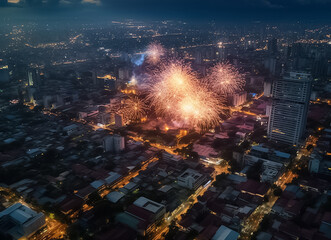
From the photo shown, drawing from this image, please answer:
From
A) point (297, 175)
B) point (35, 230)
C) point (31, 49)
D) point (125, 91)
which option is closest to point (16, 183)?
point (35, 230)

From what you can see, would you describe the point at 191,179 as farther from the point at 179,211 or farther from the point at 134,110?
the point at 134,110

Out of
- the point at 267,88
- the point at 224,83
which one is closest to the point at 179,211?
the point at 224,83

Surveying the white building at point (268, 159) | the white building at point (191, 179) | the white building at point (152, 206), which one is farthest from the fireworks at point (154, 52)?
the white building at point (152, 206)

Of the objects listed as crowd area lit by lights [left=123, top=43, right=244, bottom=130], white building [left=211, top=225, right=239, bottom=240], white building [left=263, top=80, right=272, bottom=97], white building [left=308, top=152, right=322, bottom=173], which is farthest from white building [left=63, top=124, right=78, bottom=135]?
white building [left=263, top=80, right=272, bottom=97]

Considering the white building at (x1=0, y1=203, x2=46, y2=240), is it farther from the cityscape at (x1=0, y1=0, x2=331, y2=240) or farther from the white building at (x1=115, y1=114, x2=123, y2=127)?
the white building at (x1=115, y1=114, x2=123, y2=127)

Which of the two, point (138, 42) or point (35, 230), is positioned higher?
point (138, 42)

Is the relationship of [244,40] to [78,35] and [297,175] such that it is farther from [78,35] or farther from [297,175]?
[297,175]
